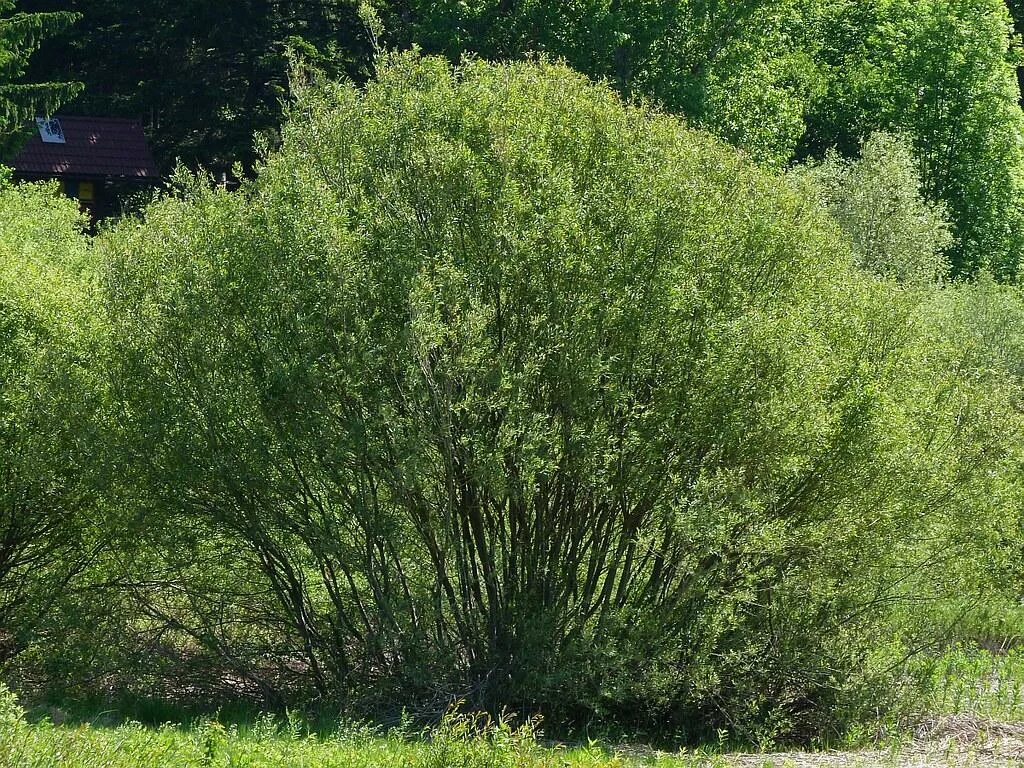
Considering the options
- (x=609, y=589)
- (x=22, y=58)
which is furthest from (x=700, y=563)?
(x=22, y=58)

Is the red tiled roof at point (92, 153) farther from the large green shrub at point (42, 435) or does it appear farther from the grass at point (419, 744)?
the grass at point (419, 744)

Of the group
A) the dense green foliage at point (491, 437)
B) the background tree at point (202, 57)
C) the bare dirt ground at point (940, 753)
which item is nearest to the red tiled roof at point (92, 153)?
the background tree at point (202, 57)

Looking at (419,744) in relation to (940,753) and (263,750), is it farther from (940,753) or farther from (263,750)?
(940,753)

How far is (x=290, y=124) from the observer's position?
1484cm

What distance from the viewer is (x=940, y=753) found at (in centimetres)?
1288

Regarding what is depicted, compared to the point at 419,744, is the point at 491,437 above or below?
above

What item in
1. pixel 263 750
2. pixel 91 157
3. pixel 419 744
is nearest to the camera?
pixel 263 750

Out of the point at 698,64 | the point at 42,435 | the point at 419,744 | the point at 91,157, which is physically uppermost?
A: the point at 698,64

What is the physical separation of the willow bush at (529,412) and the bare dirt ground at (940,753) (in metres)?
1.14

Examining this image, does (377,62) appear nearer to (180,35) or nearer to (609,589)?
(609,589)

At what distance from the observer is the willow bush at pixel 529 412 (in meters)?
13.3

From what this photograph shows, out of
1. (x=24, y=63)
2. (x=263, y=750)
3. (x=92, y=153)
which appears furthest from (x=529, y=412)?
(x=92, y=153)

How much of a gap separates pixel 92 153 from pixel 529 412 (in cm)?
3045

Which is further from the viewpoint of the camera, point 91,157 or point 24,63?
point 91,157
